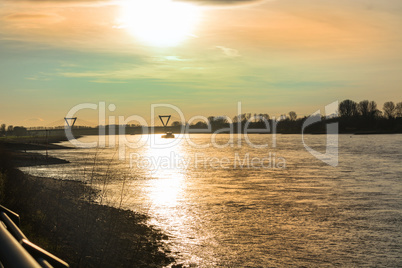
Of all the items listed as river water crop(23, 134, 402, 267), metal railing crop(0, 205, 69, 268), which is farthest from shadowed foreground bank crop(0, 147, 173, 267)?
metal railing crop(0, 205, 69, 268)

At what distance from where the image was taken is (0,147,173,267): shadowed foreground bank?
13.5 m

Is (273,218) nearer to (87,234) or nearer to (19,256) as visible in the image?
(87,234)

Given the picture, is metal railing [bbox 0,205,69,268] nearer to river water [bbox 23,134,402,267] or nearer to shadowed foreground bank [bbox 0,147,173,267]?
river water [bbox 23,134,402,267]

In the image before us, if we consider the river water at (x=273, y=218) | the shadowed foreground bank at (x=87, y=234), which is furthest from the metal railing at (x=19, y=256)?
the shadowed foreground bank at (x=87, y=234)

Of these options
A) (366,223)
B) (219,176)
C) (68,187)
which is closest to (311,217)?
(366,223)

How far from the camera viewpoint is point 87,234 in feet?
51.9

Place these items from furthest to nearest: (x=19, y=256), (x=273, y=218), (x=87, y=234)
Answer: (x=273, y=218), (x=87, y=234), (x=19, y=256)

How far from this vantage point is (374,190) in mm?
32781

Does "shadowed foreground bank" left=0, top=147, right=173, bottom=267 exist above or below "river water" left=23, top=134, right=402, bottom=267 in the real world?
above

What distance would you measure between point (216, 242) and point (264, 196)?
42.7ft

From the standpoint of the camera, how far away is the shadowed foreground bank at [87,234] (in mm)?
13545

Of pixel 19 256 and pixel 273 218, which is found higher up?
pixel 19 256

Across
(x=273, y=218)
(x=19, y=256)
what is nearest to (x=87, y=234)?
(x=273, y=218)

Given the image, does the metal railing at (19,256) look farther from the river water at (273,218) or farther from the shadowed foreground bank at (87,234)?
the shadowed foreground bank at (87,234)
